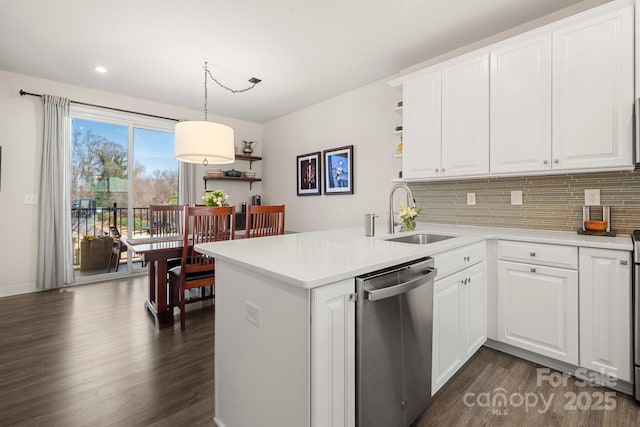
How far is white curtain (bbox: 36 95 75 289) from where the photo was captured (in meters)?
3.68

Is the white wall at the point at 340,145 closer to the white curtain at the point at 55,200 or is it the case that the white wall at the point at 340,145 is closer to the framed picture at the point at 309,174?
the framed picture at the point at 309,174

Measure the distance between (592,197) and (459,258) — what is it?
48.9 inches

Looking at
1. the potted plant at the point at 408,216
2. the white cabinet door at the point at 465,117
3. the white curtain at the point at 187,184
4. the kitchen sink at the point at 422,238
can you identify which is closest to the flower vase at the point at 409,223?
the potted plant at the point at 408,216

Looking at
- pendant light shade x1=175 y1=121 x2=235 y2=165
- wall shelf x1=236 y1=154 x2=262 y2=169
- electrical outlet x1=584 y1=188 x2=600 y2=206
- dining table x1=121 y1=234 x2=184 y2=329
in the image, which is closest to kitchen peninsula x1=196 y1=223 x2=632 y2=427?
electrical outlet x1=584 y1=188 x2=600 y2=206

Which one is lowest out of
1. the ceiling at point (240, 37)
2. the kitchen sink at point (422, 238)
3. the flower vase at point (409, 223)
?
the kitchen sink at point (422, 238)

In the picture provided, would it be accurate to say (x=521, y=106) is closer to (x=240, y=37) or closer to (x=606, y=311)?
(x=606, y=311)

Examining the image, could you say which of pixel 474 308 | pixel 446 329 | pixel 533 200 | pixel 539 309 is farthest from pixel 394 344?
pixel 533 200

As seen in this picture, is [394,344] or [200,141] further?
[200,141]

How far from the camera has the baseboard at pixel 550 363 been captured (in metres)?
1.76

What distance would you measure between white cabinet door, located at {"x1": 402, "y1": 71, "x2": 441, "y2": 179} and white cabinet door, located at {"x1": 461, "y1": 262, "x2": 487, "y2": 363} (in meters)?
1.03

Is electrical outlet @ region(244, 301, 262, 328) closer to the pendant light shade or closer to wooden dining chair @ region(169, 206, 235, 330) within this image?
wooden dining chair @ region(169, 206, 235, 330)

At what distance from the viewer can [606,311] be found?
1.77m

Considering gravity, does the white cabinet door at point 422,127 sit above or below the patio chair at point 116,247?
above

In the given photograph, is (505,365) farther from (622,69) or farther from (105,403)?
(105,403)
